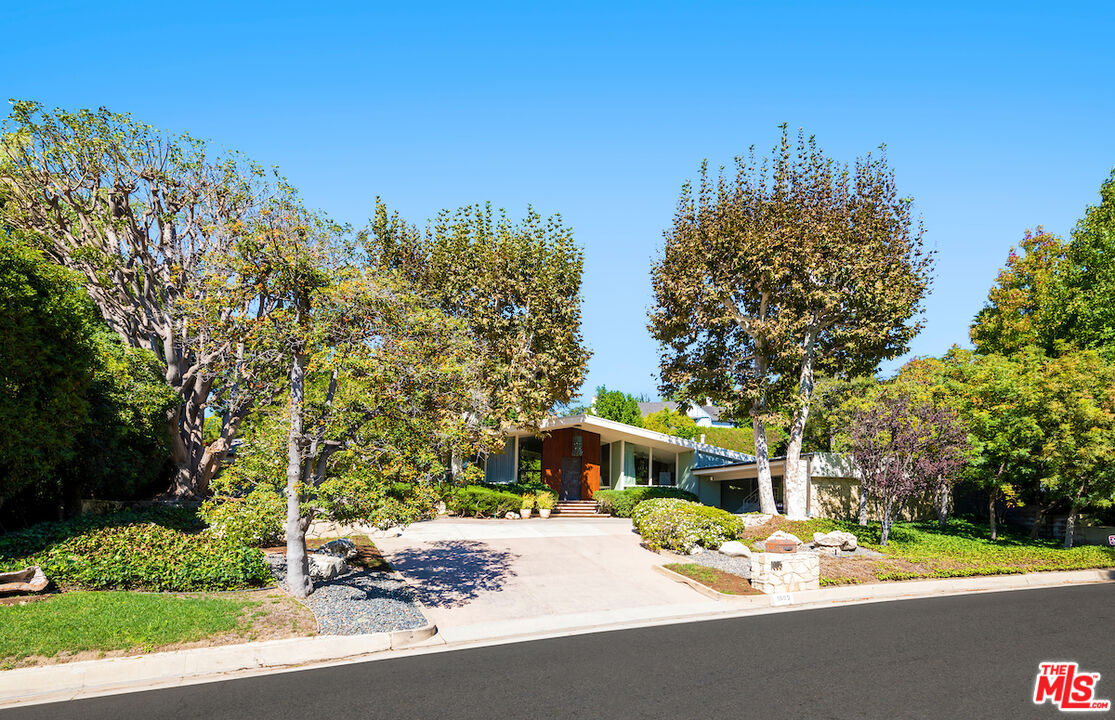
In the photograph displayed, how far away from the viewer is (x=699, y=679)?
286 inches

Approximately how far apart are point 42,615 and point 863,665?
1108cm

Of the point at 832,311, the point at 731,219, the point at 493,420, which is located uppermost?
the point at 731,219

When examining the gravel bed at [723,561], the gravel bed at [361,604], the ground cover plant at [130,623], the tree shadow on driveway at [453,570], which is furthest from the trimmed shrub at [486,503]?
the ground cover plant at [130,623]

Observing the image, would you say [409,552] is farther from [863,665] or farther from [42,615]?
[863,665]

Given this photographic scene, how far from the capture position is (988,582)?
47.5 ft

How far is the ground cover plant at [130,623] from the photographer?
7242 mm

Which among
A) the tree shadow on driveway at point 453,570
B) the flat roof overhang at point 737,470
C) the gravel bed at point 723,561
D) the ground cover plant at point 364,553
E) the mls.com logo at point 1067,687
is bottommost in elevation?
the gravel bed at point 723,561

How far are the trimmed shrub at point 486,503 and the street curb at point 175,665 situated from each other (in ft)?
50.6

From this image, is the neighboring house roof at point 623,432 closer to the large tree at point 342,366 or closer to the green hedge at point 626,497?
the green hedge at point 626,497

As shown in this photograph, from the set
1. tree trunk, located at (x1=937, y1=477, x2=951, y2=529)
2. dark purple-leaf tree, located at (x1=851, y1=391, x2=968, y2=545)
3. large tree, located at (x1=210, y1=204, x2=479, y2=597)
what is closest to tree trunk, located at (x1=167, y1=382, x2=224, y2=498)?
large tree, located at (x1=210, y1=204, x2=479, y2=597)

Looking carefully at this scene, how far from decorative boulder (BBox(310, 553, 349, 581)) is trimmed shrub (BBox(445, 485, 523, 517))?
1120cm

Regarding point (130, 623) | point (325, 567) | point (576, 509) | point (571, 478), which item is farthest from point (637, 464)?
point (130, 623)

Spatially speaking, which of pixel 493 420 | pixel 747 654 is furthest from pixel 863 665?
pixel 493 420

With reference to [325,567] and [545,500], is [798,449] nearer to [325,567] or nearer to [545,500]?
[545,500]
